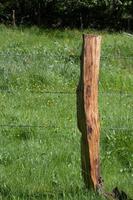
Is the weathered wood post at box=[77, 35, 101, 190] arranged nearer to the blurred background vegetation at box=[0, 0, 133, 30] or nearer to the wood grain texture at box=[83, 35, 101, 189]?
the wood grain texture at box=[83, 35, 101, 189]

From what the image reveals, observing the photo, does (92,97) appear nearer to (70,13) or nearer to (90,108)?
(90,108)

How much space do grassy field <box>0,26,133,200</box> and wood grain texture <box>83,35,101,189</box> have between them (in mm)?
284

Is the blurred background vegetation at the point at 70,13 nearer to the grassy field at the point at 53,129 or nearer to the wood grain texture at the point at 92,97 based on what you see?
the grassy field at the point at 53,129

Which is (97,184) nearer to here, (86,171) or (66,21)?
(86,171)

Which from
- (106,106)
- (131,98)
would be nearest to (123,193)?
(106,106)

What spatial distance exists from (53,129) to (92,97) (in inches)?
120

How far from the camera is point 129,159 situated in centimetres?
731

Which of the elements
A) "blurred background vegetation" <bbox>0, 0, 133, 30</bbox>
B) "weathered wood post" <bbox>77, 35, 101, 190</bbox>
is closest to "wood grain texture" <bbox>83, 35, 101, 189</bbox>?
"weathered wood post" <bbox>77, 35, 101, 190</bbox>

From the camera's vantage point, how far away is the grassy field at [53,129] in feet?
20.1

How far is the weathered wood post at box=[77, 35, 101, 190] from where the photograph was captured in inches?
221

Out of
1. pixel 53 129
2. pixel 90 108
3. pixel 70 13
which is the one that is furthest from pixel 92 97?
pixel 70 13

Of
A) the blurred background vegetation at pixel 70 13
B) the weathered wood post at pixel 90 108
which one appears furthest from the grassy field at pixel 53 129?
the blurred background vegetation at pixel 70 13

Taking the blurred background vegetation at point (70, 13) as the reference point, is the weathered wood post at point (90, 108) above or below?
above

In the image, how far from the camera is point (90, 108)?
5.64 meters
